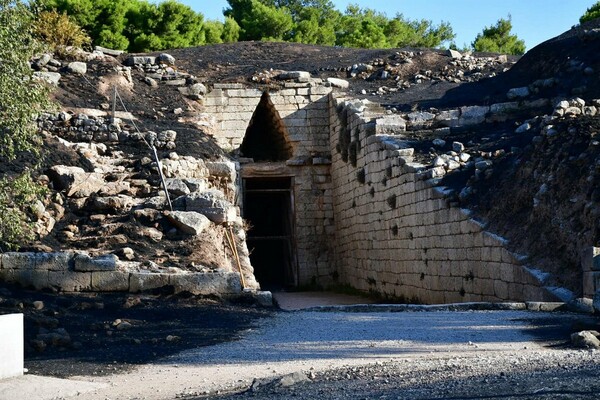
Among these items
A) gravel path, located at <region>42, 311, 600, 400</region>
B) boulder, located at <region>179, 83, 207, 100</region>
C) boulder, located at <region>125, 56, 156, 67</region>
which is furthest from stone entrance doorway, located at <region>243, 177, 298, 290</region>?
gravel path, located at <region>42, 311, 600, 400</region>

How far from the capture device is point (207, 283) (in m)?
13.9

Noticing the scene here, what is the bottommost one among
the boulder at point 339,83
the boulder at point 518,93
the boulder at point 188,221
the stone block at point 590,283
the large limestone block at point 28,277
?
the stone block at point 590,283

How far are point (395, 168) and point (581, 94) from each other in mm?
4219

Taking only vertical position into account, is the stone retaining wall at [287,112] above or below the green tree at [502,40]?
below

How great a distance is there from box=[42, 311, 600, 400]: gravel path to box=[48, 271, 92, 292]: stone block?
295 cm

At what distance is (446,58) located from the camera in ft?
85.7

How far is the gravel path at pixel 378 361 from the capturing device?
7324 mm

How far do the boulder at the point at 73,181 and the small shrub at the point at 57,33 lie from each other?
23.4 feet

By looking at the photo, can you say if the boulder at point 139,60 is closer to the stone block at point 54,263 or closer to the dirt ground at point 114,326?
the stone block at point 54,263

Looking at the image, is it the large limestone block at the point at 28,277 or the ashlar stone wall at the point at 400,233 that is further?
the ashlar stone wall at the point at 400,233

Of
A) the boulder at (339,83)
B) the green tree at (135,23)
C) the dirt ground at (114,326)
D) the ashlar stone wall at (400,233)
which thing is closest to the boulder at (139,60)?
the boulder at (339,83)

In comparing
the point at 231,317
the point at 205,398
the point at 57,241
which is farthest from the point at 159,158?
the point at 205,398

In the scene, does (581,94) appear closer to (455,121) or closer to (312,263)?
(455,121)

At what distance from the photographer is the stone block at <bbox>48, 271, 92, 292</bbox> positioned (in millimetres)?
13844
